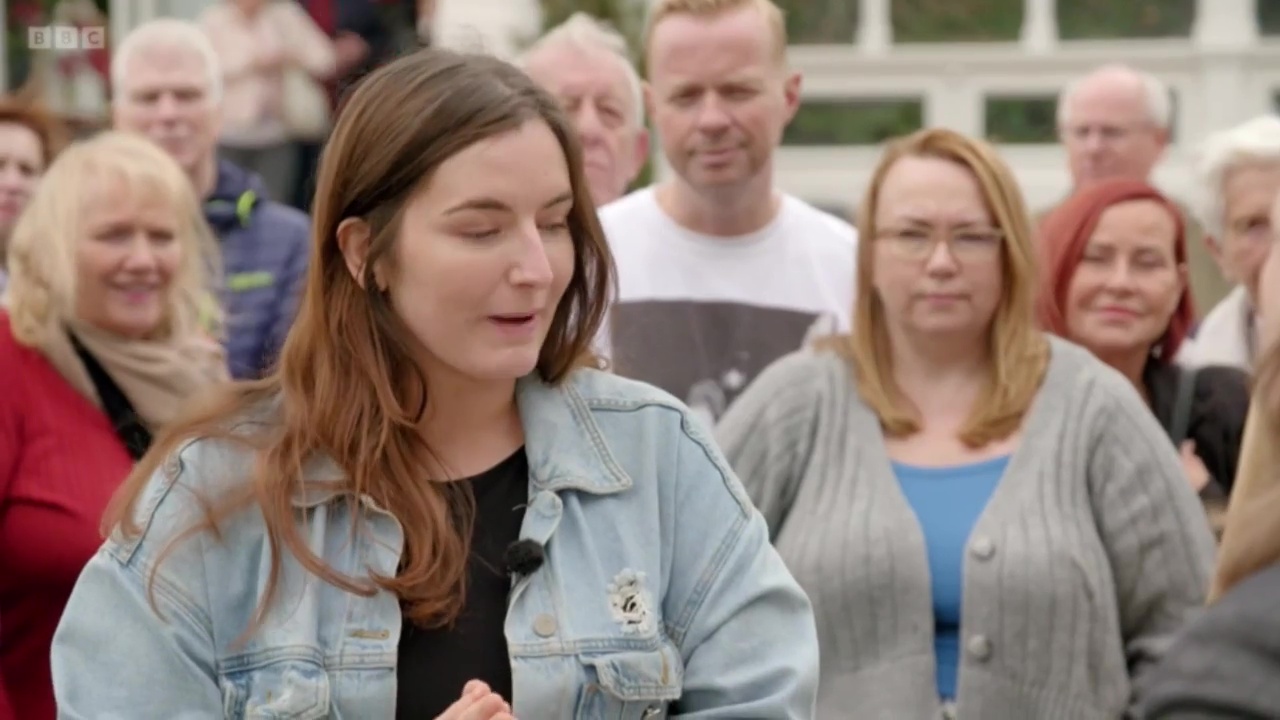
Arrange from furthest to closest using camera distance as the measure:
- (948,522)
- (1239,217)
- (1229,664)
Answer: (1239,217)
(948,522)
(1229,664)

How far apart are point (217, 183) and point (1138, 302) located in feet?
9.05

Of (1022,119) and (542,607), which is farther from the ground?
(542,607)

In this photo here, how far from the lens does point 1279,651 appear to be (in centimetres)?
197

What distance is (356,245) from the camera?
2826mm

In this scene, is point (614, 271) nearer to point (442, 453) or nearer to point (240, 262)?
point (442, 453)

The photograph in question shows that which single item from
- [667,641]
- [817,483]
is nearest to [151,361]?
[817,483]

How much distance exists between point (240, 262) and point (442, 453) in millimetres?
3334

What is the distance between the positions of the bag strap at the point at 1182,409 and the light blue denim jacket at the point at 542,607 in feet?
7.76

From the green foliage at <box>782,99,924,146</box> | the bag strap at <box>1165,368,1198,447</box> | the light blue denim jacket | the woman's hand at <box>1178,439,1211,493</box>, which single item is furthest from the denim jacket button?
the green foliage at <box>782,99,924,146</box>

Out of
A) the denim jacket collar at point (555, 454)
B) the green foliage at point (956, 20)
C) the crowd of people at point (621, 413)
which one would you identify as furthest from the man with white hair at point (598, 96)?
the green foliage at point (956, 20)

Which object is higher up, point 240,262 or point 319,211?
point 319,211

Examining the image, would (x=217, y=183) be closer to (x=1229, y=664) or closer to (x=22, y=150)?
(x=22, y=150)

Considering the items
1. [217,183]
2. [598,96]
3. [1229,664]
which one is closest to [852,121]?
[598,96]

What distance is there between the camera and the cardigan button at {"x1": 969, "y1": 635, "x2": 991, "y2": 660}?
164 inches
